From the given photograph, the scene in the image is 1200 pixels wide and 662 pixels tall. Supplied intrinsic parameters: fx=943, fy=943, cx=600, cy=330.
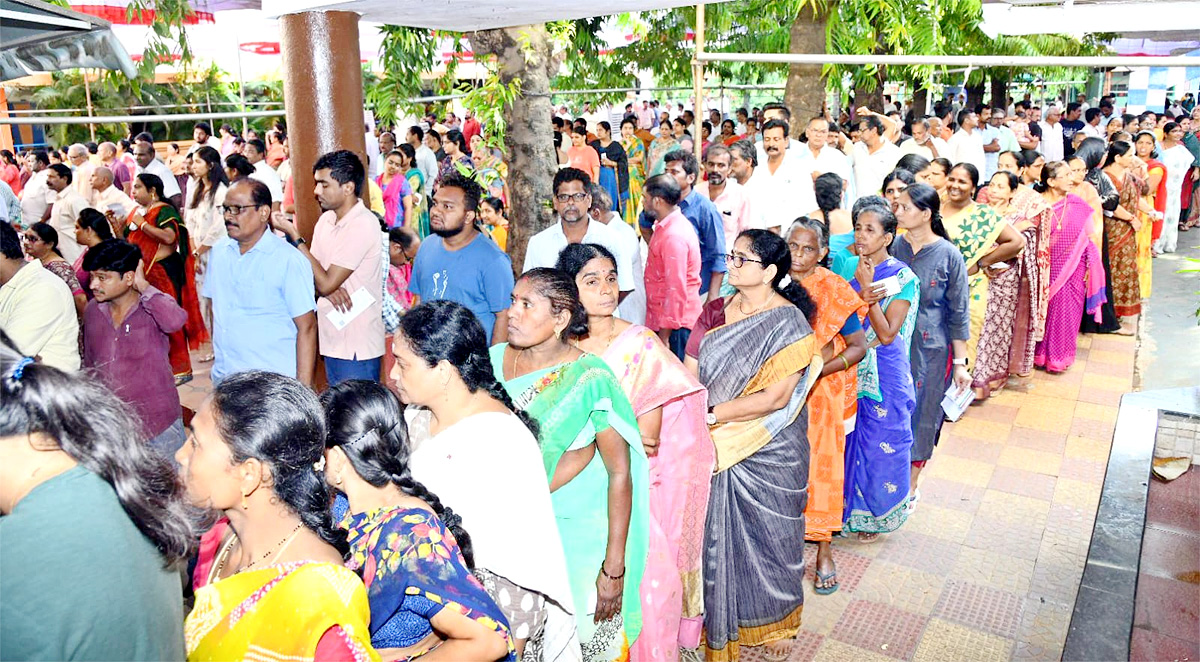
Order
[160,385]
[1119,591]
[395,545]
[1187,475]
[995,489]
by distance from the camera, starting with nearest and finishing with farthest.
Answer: [395,545] → [1119,591] → [160,385] → [1187,475] → [995,489]

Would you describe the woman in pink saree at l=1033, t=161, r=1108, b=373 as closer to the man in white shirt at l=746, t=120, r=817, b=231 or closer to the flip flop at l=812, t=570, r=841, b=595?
the man in white shirt at l=746, t=120, r=817, b=231

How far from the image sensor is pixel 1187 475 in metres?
4.50

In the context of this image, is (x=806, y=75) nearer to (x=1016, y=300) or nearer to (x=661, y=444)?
(x=1016, y=300)

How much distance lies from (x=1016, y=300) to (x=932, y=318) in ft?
6.99

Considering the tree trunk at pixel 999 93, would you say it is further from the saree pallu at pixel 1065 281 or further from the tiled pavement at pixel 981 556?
the tiled pavement at pixel 981 556

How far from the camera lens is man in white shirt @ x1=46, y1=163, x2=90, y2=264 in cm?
715

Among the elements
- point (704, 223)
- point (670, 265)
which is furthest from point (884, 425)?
point (704, 223)

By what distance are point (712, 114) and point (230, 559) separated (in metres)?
14.2

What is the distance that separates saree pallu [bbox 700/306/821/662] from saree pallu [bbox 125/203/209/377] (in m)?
4.26

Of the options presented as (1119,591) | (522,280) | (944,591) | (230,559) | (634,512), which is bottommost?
(944,591)

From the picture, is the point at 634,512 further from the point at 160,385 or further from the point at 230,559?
the point at 160,385

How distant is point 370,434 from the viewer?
200cm

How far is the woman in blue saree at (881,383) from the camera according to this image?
13.4 feet

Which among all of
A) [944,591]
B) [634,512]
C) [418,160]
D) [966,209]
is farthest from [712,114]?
[634,512]
